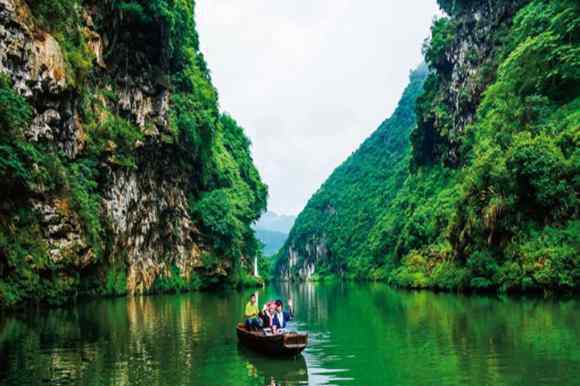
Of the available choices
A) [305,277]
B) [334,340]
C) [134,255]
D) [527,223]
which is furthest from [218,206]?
[305,277]

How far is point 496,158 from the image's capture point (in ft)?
138

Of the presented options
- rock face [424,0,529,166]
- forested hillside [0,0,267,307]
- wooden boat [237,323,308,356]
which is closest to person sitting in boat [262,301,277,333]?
wooden boat [237,323,308,356]

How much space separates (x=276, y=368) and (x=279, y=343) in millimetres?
1004

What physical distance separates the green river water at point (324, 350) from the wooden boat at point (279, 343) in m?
0.33

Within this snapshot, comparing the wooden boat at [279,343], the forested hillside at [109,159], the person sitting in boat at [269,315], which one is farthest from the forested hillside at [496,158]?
the forested hillside at [109,159]

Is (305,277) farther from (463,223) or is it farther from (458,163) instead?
(463,223)

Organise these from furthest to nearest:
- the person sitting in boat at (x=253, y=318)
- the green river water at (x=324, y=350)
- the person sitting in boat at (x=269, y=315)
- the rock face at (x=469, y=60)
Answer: the rock face at (x=469, y=60), the person sitting in boat at (x=253, y=318), the person sitting in boat at (x=269, y=315), the green river water at (x=324, y=350)

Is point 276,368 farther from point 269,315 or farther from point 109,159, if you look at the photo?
point 109,159

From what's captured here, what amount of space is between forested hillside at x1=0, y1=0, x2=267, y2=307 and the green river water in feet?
19.8

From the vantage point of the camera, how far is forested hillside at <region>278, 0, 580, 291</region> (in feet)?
117

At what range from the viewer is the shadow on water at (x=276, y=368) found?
47.4 feet

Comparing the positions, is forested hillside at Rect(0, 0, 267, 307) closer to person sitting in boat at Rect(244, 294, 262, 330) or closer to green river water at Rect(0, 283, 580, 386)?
green river water at Rect(0, 283, 580, 386)

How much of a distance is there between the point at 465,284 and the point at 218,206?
30.7 m

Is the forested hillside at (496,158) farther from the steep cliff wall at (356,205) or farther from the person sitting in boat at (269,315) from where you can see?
the steep cliff wall at (356,205)
